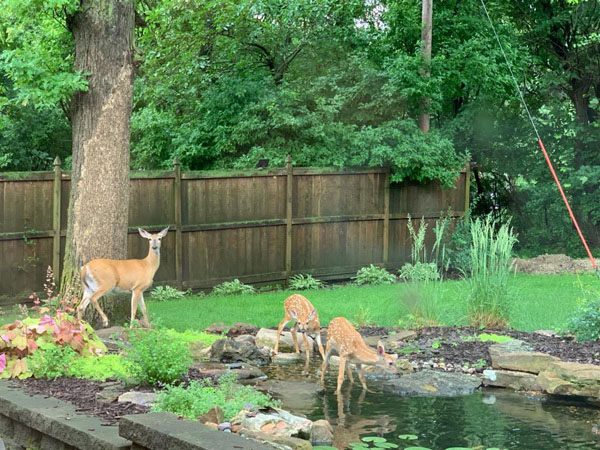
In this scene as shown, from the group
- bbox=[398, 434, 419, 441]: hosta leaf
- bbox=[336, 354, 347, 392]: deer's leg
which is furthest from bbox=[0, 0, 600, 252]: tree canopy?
bbox=[398, 434, 419, 441]: hosta leaf

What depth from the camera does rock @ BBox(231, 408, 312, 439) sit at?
6.52 m

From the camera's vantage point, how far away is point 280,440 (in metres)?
6.35

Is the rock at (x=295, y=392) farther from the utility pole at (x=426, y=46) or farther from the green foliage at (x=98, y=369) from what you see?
the utility pole at (x=426, y=46)

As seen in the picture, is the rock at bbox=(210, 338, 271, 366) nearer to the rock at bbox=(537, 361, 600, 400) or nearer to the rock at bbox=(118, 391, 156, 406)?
the rock at bbox=(118, 391, 156, 406)

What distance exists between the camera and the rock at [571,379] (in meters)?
8.59

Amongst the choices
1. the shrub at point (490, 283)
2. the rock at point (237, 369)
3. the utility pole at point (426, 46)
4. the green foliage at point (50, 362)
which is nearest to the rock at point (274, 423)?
the green foliage at point (50, 362)

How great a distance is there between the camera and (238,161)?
18.3 metres

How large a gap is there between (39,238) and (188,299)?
265 centimetres

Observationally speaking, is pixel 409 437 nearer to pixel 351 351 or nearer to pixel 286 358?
pixel 351 351

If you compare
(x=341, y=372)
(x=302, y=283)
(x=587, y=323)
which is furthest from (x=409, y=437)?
(x=302, y=283)

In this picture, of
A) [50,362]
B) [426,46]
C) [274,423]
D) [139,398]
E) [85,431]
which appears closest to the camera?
[85,431]

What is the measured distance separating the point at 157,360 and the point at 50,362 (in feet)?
3.49

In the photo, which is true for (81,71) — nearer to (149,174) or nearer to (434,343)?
(149,174)

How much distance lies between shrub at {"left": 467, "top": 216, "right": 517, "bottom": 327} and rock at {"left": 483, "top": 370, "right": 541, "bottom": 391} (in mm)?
1965
